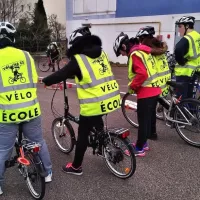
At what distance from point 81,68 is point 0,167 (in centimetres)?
147

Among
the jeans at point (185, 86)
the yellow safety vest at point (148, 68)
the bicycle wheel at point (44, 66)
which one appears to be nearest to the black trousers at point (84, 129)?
the yellow safety vest at point (148, 68)

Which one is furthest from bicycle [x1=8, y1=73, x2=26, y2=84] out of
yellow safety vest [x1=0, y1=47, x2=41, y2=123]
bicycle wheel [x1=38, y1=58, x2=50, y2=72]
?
bicycle wheel [x1=38, y1=58, x2=50, y2=72]

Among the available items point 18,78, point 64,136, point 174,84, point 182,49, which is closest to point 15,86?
point 18,78

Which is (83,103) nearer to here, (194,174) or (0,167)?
(0,167)

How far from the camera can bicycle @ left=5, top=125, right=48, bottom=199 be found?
333cm

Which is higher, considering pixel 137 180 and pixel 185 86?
pixel 185 86

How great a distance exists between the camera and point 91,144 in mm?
4047

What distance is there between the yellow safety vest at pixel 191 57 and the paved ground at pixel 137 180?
1397 mm

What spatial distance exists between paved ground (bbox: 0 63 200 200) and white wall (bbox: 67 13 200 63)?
436 inches

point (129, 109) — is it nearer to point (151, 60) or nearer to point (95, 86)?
point (151, 60)

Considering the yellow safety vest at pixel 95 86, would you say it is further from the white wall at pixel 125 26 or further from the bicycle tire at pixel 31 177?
the white wall at pixel 125 26

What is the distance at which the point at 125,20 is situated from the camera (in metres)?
17.7

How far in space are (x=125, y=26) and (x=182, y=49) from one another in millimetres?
12869

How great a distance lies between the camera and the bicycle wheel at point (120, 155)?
12.5 feet
